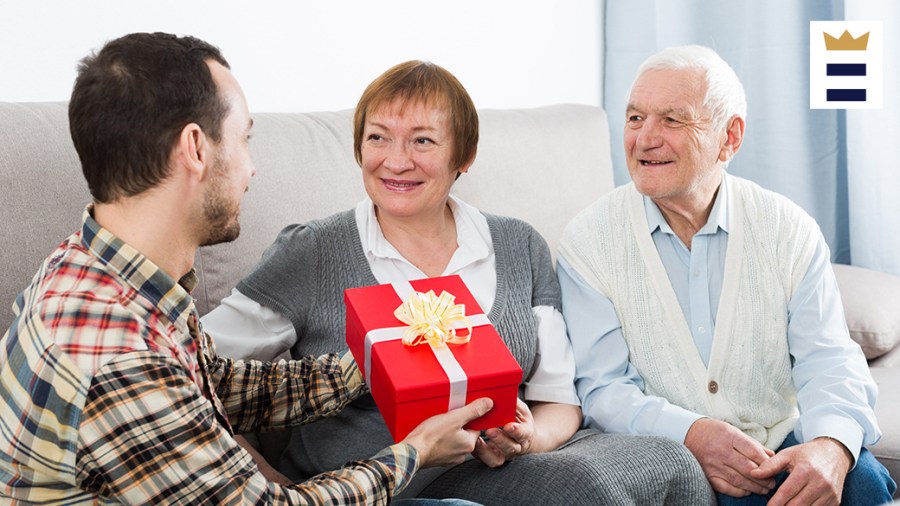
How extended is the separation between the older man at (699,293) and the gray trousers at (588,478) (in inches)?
6.0

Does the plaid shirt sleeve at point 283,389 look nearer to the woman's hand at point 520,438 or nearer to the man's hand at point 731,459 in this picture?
the woman's hand at point 520,438

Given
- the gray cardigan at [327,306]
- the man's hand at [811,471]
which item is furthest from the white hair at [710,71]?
the man's hand at [811,471]

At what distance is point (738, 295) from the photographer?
5.30 feet

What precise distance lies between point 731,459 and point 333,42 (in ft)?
4.24

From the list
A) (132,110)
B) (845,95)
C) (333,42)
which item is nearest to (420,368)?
(132,110)

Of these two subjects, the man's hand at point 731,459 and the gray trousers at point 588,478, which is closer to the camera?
the gray trousers at point 588,478

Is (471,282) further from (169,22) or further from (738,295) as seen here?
(169,22)

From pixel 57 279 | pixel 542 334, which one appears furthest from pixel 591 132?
pixel 57 279

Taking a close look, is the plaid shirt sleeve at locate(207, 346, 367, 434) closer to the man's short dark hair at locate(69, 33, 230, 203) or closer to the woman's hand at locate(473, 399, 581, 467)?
the woman's hand at locate(473, 399, 581, 467)

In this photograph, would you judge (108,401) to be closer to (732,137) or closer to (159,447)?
(159,447)

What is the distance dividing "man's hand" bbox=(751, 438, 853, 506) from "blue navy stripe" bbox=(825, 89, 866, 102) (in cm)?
124

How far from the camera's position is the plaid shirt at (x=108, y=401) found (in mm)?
886

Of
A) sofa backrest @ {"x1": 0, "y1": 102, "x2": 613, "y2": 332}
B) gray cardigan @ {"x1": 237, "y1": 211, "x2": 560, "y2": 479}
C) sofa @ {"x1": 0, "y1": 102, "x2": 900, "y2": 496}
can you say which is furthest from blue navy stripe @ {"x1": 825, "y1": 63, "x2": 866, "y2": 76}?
gray cardigan @ {"x1": 237, "y1": 211, "x2": 560, "y2": 479}

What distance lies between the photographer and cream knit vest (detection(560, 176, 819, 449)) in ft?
5.25
